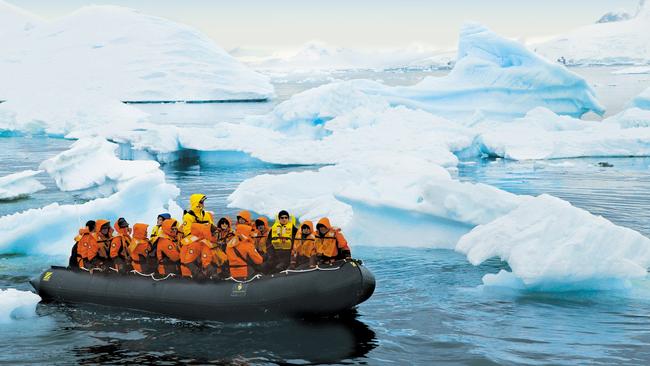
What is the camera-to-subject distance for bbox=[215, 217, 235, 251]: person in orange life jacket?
11109 millimetres

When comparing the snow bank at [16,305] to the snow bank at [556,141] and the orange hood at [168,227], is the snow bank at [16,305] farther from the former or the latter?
the snow bank at [556,141]

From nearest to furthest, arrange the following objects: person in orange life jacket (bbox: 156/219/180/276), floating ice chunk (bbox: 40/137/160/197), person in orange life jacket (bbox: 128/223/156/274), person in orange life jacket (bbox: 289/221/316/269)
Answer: person in orange life jacket (bbox: 289/221/316/269), person in orange life jacket (bbox: 156/219/180/276), person in orange life jacket (bbox: 128/223/156/274), floating ice chunk (bbox: 40/137/160/197)

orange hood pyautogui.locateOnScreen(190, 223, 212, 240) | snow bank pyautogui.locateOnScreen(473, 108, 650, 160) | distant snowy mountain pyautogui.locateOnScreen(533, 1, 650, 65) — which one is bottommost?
orange hood pyautogui.locateOnScreen(190, 223, 212, 240)

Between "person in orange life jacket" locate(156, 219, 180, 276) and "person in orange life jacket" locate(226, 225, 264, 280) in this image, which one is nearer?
"person in orange life jacket" locate(226, 225, 264, 280)

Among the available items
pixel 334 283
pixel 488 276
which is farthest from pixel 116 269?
pixel 488 276

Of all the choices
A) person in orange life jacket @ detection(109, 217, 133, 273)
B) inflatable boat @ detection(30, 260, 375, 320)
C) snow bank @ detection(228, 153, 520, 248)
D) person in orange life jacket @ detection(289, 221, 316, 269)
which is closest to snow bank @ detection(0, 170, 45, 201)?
snow bank @ detection(228, 153, 520, 248)

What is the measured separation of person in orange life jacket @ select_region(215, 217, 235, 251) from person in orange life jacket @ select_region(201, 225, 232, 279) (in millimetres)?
168

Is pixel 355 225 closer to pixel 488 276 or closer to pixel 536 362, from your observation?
pixel 488 276

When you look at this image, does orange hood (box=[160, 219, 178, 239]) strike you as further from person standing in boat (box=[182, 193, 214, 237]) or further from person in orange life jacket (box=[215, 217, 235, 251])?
person in orange life jacket (box=[215, 217, 235, 251])

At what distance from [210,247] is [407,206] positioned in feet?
15.8

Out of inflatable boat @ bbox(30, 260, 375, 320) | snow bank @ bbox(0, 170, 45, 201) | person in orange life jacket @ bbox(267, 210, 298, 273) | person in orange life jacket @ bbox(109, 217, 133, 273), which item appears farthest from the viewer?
snow bank @ bbox(0, 170, 45, 201)

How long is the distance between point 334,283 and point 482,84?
2175cm

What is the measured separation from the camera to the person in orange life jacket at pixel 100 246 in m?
11.7

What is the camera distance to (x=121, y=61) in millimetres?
59031
